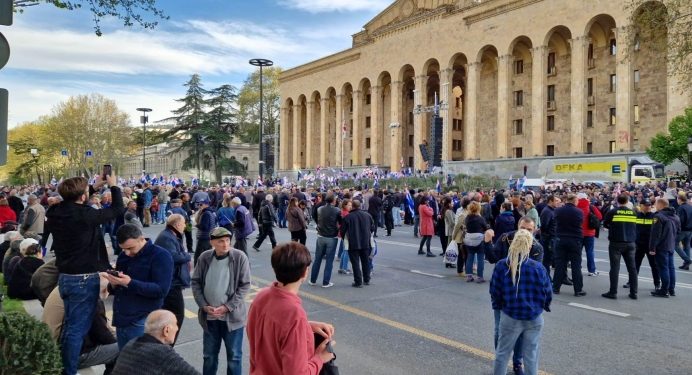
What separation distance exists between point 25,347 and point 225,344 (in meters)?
1.69

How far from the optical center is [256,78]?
82.6 m

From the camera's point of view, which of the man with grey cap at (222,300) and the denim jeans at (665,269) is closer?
the man with grey cap at (222,300)

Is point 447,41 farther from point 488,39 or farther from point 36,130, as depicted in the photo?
point 36,130

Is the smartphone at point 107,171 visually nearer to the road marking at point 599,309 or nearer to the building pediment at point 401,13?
the road marking at point 599,309

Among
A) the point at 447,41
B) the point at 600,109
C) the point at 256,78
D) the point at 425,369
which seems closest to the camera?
the point at 425,369

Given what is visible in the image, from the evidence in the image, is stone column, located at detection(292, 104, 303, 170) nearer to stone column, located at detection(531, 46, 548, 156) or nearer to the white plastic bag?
stone column, located at detection(531, 46, 548, 156)

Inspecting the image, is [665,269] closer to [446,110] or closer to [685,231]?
[685,231]

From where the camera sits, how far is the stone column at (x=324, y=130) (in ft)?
219

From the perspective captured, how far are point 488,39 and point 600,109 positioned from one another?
1126 cm

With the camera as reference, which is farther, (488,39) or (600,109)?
(488,39)

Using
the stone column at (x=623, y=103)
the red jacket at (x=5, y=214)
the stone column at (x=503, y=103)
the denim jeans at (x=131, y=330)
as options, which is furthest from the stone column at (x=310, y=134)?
the denim jeans at (x=131, y=330)

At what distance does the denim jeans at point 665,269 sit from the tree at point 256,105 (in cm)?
7242

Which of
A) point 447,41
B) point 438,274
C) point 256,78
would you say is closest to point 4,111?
point 438,274

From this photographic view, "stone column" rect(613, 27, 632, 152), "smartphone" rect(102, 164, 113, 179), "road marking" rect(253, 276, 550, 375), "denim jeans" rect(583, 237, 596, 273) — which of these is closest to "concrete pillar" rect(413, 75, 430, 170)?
"stone column" rect(613, 27, 632, 152)
